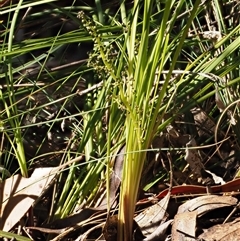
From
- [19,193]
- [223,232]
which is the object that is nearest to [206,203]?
[223,232]

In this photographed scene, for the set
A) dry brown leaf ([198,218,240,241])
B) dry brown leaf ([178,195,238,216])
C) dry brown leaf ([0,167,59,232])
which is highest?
dry brown leaf ([0,167,59,232])

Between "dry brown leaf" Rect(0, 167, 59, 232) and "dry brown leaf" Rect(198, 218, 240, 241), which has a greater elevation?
"dry brown leaf" Rect(0, 167, 59, 232)

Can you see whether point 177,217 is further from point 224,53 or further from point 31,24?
point 31,24

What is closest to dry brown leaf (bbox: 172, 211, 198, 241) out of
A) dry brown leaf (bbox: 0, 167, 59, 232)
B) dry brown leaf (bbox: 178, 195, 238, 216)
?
dry brown leaf (bbox: 178, 195, 238, 216)

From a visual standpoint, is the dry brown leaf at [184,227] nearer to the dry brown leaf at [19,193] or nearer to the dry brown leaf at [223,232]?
the dry brown leaf at [223,232]

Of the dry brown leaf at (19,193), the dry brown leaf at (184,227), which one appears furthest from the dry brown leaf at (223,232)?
the dry brown leaf at (19,193)

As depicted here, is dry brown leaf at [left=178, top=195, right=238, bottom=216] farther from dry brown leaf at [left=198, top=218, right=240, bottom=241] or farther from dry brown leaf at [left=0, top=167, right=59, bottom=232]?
dry brown leaf at [left=0, top=167, right=59, bottom=232]
